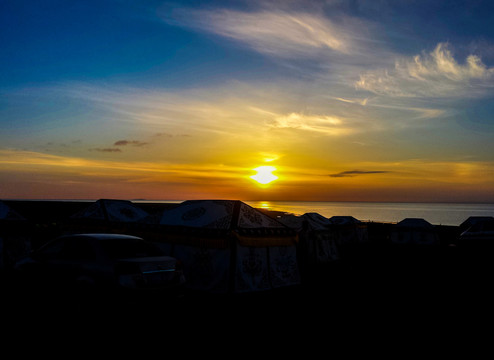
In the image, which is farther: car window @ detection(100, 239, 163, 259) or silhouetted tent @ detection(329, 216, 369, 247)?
silhouetted tent @ detection(329, 216, 369, 247)

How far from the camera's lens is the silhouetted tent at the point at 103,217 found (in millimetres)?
17538

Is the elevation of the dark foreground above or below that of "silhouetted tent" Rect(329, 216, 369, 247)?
below

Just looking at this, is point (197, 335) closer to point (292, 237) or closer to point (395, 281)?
point (292, 237)

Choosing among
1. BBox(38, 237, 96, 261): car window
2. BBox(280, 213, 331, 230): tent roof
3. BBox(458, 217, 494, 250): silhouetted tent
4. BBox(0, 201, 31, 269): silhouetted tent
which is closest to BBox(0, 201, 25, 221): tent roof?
BBox(0, 201, 31, 269): silhouetted tent

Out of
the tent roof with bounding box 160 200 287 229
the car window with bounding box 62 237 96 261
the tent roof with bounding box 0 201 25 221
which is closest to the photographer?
the car window with bounding box 62 237 96 261

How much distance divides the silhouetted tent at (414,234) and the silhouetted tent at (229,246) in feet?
65.8

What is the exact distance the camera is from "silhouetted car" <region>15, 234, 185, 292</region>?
8.28m

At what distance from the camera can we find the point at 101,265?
334 inches

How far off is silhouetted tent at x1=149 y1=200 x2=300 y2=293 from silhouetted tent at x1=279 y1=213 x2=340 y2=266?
19.2ft

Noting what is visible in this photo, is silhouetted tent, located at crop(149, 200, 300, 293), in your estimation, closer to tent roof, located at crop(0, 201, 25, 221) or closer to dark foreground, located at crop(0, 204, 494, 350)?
dark foreground, located at crop(0, 204, 494, 350)

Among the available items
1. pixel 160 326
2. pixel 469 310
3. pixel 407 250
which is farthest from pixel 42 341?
pixel 407 250

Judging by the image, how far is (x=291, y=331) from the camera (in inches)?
351

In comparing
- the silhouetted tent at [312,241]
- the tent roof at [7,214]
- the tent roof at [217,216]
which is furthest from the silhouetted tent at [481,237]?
the tent roof at [7,214]

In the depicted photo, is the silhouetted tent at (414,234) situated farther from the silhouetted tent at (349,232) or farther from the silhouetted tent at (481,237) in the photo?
the silhouetted tent at (481,237)
